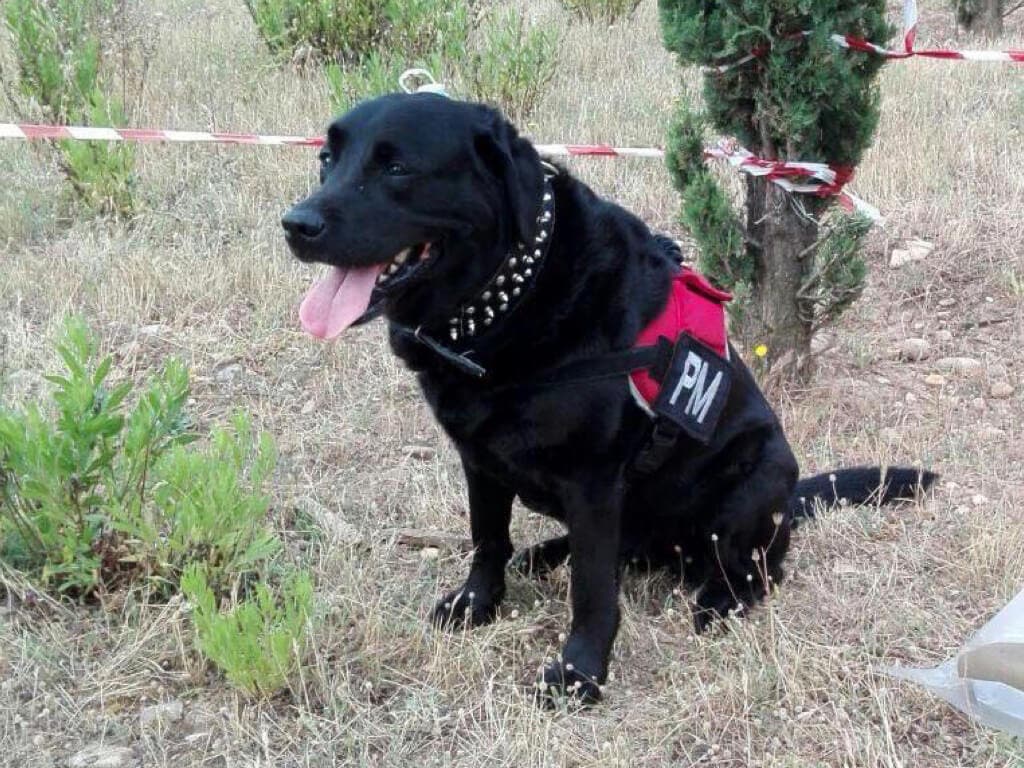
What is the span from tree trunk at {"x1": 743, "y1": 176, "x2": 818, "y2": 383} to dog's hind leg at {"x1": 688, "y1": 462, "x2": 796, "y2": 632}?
1.11 meters

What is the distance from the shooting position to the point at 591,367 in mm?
2496

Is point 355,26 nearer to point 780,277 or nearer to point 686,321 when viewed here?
point 780,277

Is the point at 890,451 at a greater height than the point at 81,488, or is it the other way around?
the point at 81,488

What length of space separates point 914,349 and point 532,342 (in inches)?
89.6

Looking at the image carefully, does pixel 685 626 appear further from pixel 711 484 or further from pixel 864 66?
pixel 864 66

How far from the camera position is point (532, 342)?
2.48 meters

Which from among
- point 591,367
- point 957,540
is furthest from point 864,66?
point 591,367

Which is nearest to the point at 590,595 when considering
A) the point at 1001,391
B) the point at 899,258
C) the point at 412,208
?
the point at 412,208

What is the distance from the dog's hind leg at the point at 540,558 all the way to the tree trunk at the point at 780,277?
1224mm

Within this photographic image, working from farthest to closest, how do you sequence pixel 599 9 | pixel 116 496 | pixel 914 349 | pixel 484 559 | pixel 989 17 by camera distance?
pixel 989 17 → pixel 599 9 → pixel 914 349 → pixel 484 559 → pixel 116 496

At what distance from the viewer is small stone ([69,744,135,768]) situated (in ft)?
7.86

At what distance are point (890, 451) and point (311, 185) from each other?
2914 millimetres

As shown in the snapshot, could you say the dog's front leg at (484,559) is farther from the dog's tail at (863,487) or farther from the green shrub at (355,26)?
the green shrub at (355,26)

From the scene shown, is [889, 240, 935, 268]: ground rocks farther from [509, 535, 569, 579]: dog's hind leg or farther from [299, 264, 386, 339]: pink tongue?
[299, 264, 386, 339]: pink tongue
